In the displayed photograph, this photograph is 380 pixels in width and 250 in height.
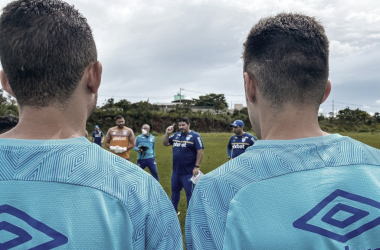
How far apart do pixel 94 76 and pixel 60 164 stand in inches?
15.5

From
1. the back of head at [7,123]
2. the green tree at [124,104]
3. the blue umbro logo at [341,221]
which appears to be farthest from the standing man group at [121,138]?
the green tree at [124,104]

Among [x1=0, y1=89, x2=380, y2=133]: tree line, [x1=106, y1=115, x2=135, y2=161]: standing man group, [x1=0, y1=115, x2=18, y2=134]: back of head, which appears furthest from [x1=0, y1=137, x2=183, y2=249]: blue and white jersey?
[x1=0, y1=89, x2=380, y2=133]: tree line

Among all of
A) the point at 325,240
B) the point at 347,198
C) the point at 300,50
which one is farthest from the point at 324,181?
the point at 300,50

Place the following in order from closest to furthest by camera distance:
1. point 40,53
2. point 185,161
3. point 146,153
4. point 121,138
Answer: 1. point 40,53
2. point 185,161
3. point 146,153
4. point 121,138

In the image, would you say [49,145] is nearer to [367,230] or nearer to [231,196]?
[231,196]

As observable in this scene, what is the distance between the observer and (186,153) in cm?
761

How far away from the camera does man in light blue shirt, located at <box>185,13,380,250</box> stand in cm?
116

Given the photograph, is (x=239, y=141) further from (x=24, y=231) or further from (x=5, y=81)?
(x=24, y=231)

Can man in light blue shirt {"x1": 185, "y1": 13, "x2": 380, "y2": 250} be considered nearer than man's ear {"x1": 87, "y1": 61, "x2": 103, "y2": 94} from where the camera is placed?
Yes

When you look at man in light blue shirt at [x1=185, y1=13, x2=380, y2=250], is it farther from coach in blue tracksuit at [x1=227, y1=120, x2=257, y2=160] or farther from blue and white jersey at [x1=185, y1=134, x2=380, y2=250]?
coach in blue tracksuit at [x1=227, y1=120, x2=257, y2=160]

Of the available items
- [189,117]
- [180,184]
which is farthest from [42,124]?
[189,117]

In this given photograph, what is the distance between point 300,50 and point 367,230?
0.76 metres

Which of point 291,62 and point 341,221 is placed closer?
point 341,221

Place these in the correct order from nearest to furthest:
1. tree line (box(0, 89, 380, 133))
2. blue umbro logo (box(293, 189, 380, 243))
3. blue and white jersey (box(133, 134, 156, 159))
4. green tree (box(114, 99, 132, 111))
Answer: blue umbro logo (box(293, 189, 380, 243)) < blue and white jersey (box(133, 134, 156, 159)) < tree line (box(0, 89, 380, 133)) < green tree (box(114, 99, 132, 111))
